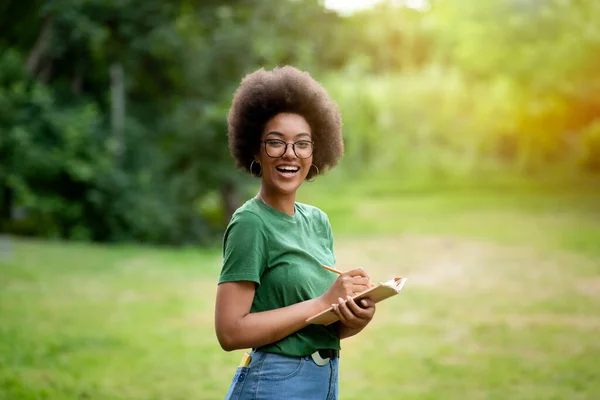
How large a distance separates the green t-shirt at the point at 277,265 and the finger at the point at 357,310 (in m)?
0.17

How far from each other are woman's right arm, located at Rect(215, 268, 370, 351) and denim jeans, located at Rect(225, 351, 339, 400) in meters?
0.08

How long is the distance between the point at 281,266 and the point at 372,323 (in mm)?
6860

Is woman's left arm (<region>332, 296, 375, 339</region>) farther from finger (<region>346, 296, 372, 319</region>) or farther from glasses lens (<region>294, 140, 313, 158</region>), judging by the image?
glasses lens (<region>294, 140, 313, 158</region>)

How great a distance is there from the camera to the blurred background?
7.01 m

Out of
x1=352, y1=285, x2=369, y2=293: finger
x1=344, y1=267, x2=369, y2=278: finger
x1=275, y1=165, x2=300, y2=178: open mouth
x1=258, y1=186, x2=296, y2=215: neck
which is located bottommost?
x1=352, y1=285, x2=369, y2=293: finger

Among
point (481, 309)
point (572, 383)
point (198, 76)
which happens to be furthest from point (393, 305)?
point (198, 76)

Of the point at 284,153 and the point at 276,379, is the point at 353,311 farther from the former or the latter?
the point at 284,153

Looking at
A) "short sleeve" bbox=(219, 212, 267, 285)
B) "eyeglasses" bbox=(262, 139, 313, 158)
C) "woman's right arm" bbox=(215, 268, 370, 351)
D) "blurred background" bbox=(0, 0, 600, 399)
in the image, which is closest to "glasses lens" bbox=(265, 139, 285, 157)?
"eyeglasses" bbox=(262, 139, 313, 158)

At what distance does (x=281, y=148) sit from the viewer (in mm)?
2221

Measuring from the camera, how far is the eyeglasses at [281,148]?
2211mm

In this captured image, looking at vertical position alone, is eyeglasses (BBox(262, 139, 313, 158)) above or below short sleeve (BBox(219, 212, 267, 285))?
above

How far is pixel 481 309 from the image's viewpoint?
31.5ft

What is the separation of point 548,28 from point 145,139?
11227 millimetres

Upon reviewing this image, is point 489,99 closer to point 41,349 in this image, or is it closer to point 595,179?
point 595,179
